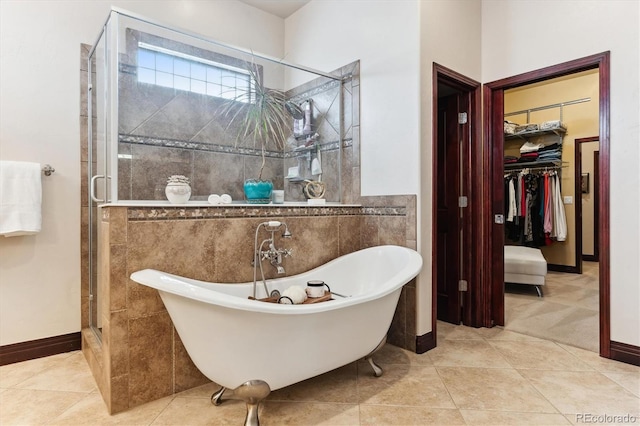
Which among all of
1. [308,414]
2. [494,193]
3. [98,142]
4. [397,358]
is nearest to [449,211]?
[494,193]

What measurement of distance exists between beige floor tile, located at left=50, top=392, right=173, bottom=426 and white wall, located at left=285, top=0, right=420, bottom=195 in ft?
6.51

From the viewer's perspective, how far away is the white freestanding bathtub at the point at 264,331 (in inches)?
57.0

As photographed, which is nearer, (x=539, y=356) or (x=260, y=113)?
(x=539, y=356)

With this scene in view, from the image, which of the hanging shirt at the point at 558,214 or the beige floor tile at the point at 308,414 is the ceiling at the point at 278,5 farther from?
the hanging shirt at the point at 558,214

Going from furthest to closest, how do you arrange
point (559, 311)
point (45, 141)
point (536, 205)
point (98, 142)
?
point (536, 205) < point (559, 311) < point (45, 141) < point (98, 142)

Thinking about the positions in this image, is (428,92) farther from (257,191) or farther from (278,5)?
(278,5)

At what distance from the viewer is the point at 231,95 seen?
123 inches

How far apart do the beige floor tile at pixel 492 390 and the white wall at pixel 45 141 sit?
2.61 meters

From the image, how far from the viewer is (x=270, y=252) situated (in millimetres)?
2234

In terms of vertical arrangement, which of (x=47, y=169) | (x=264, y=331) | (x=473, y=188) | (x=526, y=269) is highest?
(x=47, y=169)

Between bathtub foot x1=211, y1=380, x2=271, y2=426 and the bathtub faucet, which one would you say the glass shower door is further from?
bathtub foot x1=211, y1=380, x2=271, y2=426

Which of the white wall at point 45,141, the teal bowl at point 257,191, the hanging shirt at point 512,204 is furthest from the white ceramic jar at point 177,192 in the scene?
the hanging shirt at point 512,204

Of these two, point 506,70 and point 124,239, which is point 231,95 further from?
point 506,70

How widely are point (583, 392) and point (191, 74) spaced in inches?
138
